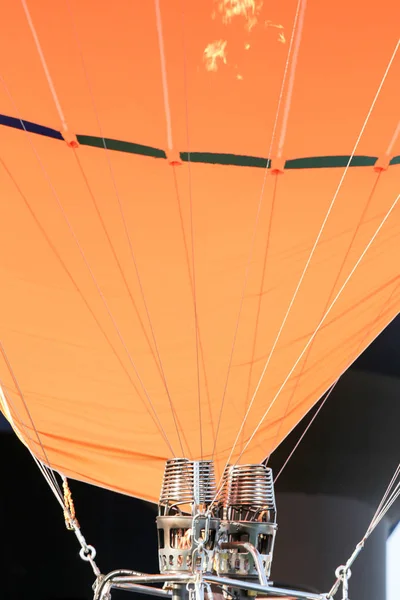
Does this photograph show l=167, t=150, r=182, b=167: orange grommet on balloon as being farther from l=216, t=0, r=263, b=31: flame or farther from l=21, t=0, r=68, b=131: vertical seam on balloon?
l=216, t=0, r=263, b=31: flame

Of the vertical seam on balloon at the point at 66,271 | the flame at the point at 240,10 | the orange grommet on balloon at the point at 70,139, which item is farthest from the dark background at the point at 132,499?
the flame at the point at 240,10

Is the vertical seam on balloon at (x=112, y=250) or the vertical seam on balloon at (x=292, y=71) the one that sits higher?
the vertical seam on balloon at (x=292, y=71)

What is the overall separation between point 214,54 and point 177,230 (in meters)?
0.56

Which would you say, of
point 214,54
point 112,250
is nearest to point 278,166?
point 214,54

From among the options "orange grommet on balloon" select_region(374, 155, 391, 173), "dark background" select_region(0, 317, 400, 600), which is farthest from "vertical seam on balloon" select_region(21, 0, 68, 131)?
"dark background" select_region(0, 317, 400, 600)

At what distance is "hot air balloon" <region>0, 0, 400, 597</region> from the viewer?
2285mm

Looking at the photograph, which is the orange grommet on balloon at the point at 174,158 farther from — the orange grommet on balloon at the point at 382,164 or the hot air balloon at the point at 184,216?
the orange grommet on balloon at the point at 382,164

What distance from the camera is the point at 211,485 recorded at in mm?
1946

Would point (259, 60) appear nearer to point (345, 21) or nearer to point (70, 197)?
point (345, 21)

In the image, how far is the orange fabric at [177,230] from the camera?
2.29m

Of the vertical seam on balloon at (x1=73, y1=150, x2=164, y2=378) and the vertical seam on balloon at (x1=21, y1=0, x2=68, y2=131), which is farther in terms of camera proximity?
the vertical seam on balloon at (x1=73, y1=150, x2=164, y2=378)

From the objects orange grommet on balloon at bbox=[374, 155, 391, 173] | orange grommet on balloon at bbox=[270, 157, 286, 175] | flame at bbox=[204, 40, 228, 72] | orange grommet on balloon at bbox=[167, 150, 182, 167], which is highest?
orange grommet on balloon at bbox=[374, 155, 391, 173]

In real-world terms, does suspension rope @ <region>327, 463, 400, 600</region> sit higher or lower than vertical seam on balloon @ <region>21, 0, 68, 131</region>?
lower

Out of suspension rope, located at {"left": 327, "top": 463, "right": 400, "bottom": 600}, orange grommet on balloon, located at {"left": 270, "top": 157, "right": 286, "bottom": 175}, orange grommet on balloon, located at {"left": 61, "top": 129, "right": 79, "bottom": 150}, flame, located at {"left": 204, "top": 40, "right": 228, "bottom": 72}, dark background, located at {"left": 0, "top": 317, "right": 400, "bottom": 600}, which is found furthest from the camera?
dark background, located at {"left": 0, "top": 317, "right": 400, "bottom": 600}
